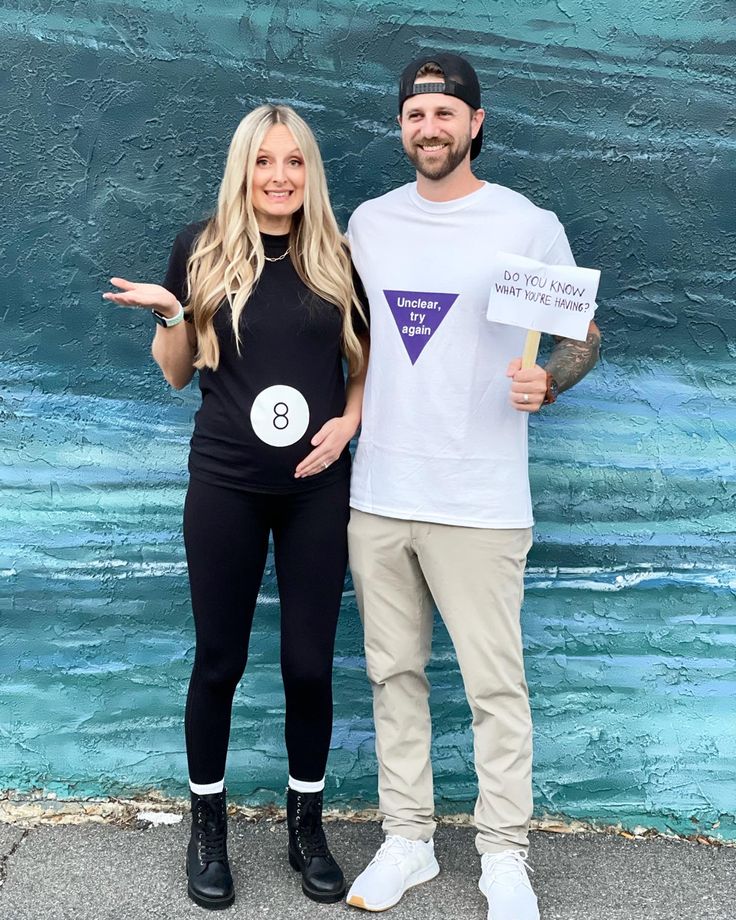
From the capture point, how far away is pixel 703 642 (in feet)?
11.5

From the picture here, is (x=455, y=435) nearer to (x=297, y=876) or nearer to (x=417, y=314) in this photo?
(x=417, y=314)

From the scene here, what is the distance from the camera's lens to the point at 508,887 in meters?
3.02

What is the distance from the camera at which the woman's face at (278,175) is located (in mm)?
2869

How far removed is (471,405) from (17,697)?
194 centimetres

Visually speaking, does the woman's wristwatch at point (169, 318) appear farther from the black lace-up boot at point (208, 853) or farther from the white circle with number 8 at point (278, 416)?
the black lace-up boot at point (208, 853)

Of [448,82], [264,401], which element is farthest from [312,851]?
[448,82]

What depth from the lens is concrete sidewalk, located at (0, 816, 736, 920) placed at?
3.07 meters

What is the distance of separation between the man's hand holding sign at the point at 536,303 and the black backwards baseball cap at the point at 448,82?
0.51 metres

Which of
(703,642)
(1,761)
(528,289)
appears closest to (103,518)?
(1,761)

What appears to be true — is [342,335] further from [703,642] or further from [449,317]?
[703,642]

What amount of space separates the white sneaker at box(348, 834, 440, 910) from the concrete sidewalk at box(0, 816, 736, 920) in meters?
0.03

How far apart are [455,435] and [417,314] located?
1.17 ft

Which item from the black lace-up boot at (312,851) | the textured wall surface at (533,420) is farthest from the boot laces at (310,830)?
the textured wall surface at (533,420)

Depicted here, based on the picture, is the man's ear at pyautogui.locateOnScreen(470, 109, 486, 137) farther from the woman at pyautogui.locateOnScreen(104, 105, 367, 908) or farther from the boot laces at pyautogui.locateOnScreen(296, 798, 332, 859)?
the boot laces at pyautogui.locateOnScreen(296, 798, 332, 859)
